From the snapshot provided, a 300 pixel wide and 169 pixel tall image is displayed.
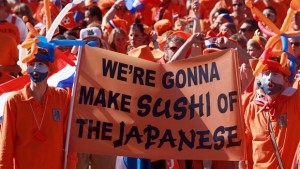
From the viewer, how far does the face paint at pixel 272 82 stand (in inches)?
407

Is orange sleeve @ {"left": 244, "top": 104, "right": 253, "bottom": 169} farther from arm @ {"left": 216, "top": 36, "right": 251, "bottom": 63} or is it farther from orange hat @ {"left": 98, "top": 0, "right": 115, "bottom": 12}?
orange hat @ {"left": 98, "top": 0, "right": 115, "bottom": 12}

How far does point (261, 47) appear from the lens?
12.2 m

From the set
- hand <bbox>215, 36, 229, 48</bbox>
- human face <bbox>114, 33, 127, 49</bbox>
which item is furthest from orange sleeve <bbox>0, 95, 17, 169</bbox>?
human face <bbox>114, 33, 127, 49</bbox>

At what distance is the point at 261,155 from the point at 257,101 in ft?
1.77

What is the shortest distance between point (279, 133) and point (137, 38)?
3408mm

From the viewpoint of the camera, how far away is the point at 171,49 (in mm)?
11773

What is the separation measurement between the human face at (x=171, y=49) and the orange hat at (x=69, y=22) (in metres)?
3.08

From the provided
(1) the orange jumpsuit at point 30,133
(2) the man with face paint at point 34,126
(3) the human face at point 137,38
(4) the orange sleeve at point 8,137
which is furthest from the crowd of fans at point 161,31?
(4) the orange sleeve at point 8,137

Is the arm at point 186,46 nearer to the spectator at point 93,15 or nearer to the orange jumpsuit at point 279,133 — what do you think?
the orange jumpsuit at point 279,133

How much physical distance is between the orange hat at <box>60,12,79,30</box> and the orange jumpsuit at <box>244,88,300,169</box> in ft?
15.7

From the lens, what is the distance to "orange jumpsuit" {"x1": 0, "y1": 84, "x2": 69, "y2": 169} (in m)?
9.45

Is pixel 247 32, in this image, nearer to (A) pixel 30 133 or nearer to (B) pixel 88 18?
(B) pixel 88 18

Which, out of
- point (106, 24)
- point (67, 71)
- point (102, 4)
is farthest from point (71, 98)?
point (102, 4)

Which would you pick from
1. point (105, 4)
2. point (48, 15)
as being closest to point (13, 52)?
point (48, 15)
